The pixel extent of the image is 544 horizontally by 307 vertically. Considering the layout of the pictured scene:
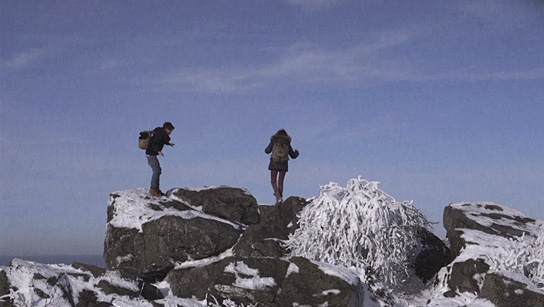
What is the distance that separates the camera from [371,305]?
1257cm

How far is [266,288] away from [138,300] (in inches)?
91.9

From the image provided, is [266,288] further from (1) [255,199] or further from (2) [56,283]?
(1) [255,199]

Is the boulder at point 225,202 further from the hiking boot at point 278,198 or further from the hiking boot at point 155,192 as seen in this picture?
the hiking boot at point 278,198

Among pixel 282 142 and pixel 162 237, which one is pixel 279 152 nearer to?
pixel 282 142

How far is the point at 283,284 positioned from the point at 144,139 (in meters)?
8.77

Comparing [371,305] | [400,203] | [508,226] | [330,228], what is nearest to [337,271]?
[371,305]

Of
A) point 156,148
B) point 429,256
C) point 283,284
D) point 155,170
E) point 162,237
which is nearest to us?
point 283,284

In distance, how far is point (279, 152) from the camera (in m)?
18.8

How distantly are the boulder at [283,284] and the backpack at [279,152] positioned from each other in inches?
267

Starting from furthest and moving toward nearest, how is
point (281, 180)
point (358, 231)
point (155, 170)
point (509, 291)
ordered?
point (155, 170) → point (281, 180) → point (358, 231) → point (509, 291)

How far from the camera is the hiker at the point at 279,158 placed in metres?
18.8

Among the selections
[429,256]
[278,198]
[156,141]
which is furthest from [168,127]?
[429,256]

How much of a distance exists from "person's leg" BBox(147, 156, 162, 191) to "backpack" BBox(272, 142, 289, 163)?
3.52 m

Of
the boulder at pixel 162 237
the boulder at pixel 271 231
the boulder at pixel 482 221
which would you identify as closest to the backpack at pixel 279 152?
the boulder at pixel 271 231
